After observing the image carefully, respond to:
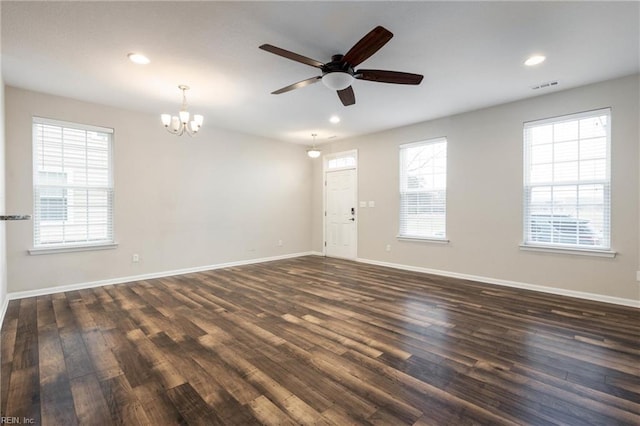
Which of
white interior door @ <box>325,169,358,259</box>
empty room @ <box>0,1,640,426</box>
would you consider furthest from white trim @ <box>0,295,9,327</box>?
white interior door @ <box>325,169,358,259</box>

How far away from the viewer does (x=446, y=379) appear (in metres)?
2.04

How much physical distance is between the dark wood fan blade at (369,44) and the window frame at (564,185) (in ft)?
10.4

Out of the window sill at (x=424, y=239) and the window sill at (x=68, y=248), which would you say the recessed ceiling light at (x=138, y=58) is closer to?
the window sill at (x=68, y=248)

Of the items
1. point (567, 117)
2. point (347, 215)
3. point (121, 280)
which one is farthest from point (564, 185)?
point (121, 280)

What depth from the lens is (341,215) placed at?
7.01 meters

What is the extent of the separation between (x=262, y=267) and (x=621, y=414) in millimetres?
5078

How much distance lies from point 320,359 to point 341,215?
4.83 m

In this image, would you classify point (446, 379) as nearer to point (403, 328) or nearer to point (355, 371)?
point (355, 371)

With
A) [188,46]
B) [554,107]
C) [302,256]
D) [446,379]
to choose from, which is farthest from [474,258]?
[188,46]

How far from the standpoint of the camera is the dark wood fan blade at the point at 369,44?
221 centimetres

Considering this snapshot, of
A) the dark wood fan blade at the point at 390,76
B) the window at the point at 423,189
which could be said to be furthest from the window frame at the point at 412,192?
the dark wood fan blade at the point at 390,76

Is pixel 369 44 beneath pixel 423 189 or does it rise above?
above

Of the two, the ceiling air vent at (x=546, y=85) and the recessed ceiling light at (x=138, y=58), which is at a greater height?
the ceiling air vent at (x=546, y=85)

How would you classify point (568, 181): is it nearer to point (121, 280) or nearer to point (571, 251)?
point (571, 251)
